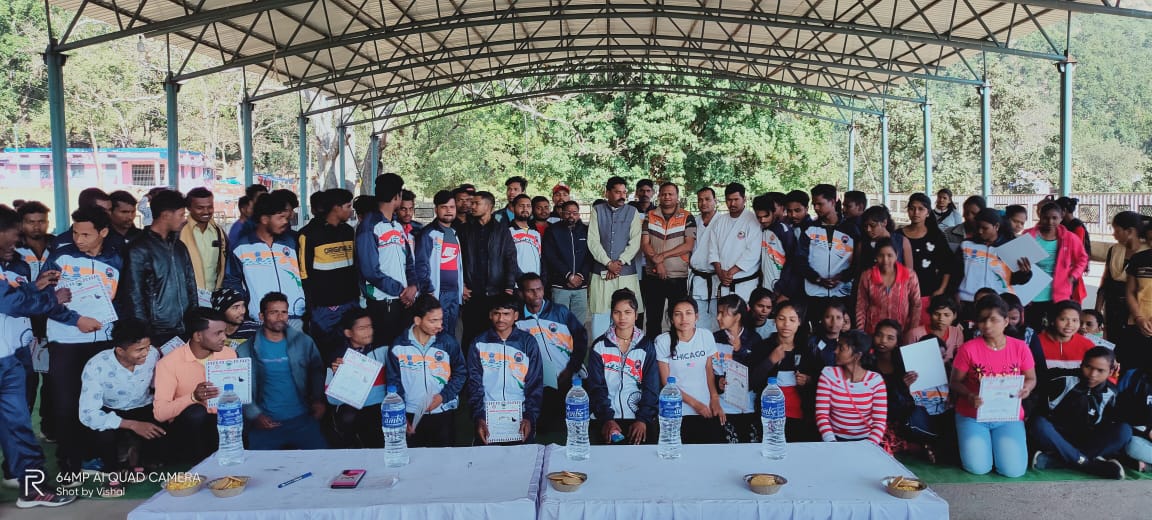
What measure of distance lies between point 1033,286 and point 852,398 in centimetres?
222

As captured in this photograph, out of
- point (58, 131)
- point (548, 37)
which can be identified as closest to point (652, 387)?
point (58, 131)

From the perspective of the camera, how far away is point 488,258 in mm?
5340

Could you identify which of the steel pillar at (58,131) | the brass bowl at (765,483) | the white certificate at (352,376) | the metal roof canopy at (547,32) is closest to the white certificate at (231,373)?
the white certificate at (352,376)

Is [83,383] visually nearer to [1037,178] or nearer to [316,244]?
[316,244]

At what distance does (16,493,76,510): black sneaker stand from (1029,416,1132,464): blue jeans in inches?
184

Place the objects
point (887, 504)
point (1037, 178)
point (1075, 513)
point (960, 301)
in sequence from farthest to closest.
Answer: point (1037, 178)
point (960, 301)
point (1075, 513)
point (887, 504)

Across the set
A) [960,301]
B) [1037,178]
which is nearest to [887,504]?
[960,301]

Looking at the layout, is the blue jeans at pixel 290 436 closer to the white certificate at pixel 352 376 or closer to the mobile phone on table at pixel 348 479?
the white certificate at pixel 352 376

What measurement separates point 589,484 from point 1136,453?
124 inches

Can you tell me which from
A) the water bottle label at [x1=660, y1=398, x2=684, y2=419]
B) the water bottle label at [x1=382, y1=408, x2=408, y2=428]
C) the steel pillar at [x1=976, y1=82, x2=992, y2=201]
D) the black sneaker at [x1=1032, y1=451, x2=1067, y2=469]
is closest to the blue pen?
the water bottle label at [x1=382, y1=408, x2=408, y2=428]

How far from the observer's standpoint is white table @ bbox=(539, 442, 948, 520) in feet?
7.45

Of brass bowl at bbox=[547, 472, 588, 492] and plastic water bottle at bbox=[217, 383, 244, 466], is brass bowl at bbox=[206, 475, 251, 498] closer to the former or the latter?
plastic water bottle at bbox=[217, 383, 244, 466]

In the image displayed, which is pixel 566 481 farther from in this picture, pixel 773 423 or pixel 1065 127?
pixel 1065 127

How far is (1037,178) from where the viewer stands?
37.3 meters
